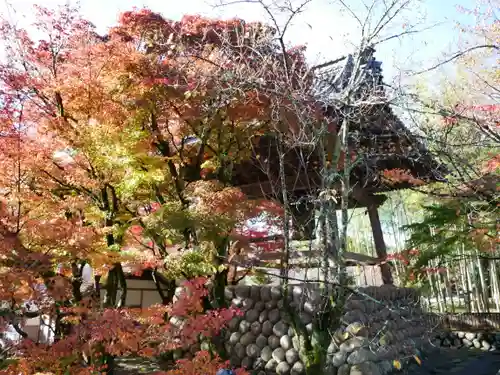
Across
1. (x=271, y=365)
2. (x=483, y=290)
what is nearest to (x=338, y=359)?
(x=271, y=365)

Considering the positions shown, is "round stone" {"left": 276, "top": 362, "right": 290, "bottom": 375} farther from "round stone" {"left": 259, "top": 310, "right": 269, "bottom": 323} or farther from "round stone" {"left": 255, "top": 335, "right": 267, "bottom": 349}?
"round stone" {"left": 259, "top": 310, "right": 269, "bottom": 323}

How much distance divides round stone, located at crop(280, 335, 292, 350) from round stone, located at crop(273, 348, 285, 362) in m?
0.09

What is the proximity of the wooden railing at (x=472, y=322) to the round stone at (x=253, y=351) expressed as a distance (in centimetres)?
583

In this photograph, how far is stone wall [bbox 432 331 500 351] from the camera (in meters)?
11.5

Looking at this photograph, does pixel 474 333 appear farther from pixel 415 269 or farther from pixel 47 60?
pixel 47 60

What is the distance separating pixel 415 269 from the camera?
41.7 ft

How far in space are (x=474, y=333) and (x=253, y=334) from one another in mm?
7175

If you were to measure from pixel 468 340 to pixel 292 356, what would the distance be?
6831mm

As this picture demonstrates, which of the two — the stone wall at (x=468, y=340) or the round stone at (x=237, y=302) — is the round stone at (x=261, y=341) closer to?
the round stone at (x=237, y=302)

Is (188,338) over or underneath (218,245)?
underneath

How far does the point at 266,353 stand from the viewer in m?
8.48

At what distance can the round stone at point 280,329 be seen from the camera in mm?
8406

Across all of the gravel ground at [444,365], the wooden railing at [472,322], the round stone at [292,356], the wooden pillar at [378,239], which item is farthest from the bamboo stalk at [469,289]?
the round stone at [292,356]

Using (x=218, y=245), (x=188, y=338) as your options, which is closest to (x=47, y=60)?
(x=218, y=245)
